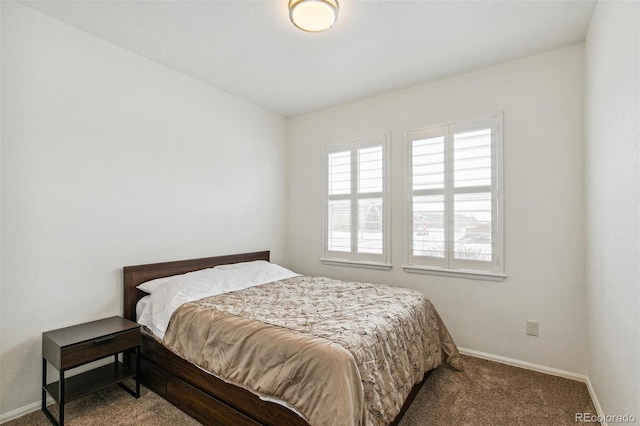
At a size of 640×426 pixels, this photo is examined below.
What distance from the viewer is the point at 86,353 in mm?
2021

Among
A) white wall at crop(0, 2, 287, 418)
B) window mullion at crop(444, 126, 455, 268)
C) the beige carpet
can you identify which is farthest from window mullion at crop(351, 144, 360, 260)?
the beige carpet

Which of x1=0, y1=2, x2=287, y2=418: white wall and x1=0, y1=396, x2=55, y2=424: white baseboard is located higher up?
x1=0, y1=2, x2=287, y2=418: white wall

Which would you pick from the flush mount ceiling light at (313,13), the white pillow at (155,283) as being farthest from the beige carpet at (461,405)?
the flush mount ceiling light at (313,13)

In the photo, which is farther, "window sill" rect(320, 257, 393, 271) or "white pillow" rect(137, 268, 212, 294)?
"window sill" rect(320, 257, 393, 271)

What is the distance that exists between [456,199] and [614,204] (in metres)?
1.32

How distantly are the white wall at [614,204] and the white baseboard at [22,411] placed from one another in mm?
3409

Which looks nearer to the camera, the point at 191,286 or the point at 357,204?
the point at 191,286

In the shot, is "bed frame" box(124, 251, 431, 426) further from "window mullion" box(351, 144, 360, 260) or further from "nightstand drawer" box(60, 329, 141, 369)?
"window mullion" box(351, 144, 360, 260)

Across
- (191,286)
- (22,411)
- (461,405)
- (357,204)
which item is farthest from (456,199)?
(22,411)

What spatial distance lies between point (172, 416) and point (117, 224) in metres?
1.51

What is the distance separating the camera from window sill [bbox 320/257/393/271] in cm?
346

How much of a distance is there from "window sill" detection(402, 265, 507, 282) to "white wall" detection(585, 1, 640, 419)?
25.5 inches
